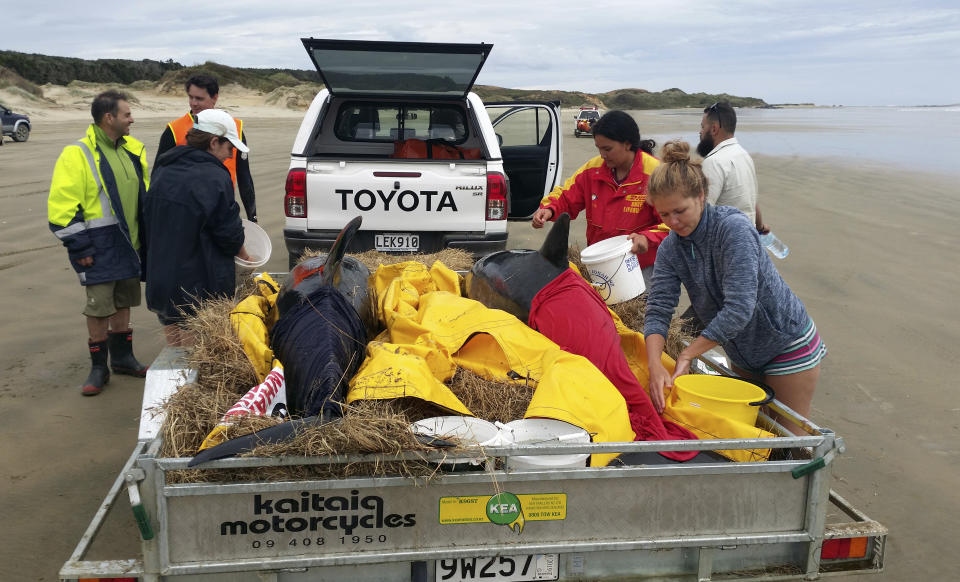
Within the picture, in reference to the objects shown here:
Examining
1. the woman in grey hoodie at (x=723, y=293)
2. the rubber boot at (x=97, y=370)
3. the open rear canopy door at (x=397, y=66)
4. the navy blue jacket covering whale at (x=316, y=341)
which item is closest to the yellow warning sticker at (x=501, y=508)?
the navy blue jacket covering whale at (x=316, y=341)

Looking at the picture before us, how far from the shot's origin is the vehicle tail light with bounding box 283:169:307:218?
5.77 m

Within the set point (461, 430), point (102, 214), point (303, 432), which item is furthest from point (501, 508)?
point (102, 214)

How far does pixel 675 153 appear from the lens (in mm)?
2887

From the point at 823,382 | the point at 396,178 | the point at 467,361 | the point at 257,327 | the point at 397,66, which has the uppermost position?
the point at 397,66

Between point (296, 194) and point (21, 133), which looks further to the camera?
point (21, 133)

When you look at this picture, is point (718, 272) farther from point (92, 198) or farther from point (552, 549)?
point (92, 198)

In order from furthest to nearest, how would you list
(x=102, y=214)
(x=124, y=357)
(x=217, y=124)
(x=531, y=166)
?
1. (x=531, y=166)
2. (x=124, y=357)
3. (x=102, y=214)
4. (x=217, y=124)

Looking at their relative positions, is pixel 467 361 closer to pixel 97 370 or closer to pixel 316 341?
pixel 316 341

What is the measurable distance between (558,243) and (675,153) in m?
0.70

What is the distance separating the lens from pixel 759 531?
233 centimetres

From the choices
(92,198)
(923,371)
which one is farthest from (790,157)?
(92,198)

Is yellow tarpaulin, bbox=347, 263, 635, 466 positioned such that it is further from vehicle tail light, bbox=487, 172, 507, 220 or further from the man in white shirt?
vehicle tail light, bbox=487, 172, 507, 220

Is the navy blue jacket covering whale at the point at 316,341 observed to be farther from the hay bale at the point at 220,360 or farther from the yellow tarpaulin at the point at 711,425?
the yellow tarpaulin at the point at 711,425

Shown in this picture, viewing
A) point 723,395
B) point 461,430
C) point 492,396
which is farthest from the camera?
point 723,395
